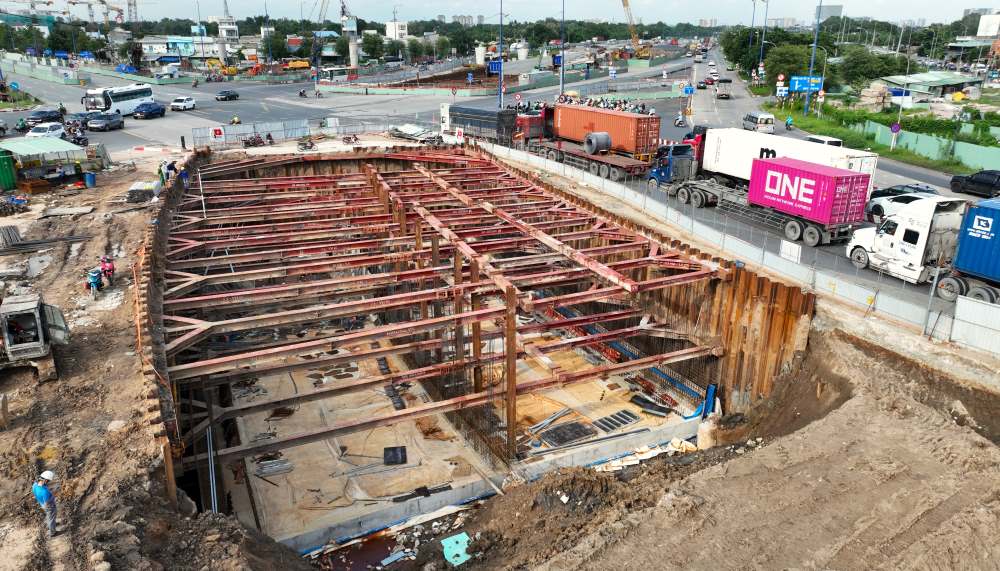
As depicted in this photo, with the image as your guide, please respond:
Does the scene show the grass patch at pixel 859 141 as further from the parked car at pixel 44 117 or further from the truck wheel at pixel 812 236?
the parked car at pixel 44 117

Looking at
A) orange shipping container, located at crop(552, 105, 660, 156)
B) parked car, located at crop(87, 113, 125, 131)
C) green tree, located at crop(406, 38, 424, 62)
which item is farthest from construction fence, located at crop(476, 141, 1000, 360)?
green tree, located at crop(406, 38, 424, 62)

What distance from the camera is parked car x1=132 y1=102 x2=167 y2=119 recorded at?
2606 inches

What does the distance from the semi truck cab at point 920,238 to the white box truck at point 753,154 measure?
7.54 meters

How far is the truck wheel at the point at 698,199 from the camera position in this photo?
1361 inches

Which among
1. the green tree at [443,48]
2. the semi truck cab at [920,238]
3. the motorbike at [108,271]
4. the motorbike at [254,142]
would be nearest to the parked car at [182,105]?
the motorbike at [254,142]

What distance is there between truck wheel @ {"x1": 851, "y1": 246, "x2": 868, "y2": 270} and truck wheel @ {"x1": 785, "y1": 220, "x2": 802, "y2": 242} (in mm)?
3895

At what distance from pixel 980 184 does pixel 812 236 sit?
55.9 feet

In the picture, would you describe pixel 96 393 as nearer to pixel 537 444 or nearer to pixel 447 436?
pixel 447 436

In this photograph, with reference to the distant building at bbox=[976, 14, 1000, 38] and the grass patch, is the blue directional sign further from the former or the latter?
the distant building at bbox=[976, 14, 1000, 38]

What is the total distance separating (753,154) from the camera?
115ft

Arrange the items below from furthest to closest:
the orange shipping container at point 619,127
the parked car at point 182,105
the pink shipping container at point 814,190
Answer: the parked car at point 182,105 → the orange shipping container at point 619,127 → the pink shipping container at point 814,190

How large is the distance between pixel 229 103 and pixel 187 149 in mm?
36893

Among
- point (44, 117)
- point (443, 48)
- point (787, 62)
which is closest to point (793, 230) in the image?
point (44, 117)

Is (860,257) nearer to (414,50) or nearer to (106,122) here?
(106,122)
